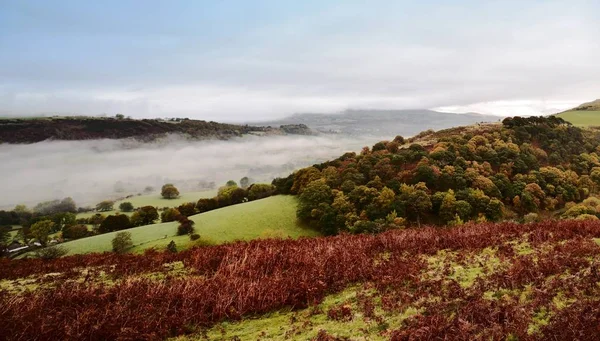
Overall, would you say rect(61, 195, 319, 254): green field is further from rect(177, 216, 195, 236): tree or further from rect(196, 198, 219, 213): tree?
rect(196, 198, 219, 213): tree

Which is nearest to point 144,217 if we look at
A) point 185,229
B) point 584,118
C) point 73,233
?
point 73,233

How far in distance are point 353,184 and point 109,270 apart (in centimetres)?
5545

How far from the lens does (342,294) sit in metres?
9.67

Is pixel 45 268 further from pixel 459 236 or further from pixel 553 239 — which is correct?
pixel 553 239

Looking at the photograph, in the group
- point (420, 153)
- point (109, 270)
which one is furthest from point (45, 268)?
point (420, 153)

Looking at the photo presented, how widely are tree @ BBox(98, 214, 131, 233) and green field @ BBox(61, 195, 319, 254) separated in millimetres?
12330

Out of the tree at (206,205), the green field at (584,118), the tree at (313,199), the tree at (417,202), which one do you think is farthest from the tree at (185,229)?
the green field at (584,118)

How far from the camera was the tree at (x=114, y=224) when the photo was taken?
68.7 m

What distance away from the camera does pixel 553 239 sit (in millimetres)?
12656

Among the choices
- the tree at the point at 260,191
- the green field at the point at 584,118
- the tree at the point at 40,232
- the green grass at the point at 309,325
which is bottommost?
the tree at the point at 40,232

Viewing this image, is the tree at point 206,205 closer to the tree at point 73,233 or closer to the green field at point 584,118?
the tree at point 73,233

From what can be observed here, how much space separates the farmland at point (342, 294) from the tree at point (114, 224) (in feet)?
206

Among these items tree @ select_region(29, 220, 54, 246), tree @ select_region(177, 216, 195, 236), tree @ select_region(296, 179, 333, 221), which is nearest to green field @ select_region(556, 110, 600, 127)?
tree @ select_region(296, 179, 333, 221)

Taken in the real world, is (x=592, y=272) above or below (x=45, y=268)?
above
